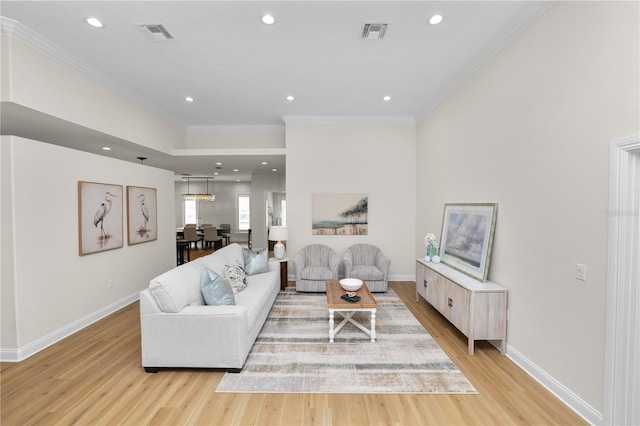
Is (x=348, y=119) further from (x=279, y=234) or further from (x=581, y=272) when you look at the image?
(x=581, y=272)

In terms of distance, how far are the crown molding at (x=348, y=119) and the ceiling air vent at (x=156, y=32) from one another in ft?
8.72

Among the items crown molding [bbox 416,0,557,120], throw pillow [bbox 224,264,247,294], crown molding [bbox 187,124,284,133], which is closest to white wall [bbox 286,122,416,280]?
crown molding [bbox 187,124,284,133]

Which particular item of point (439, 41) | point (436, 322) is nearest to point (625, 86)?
point (439, 41)

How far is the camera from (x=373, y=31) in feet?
9.02

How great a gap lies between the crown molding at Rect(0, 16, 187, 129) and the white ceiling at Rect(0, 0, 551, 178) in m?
0.03

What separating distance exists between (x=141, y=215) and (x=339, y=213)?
11.5 feet

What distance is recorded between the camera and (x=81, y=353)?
2.94m

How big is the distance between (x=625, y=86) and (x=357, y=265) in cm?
408

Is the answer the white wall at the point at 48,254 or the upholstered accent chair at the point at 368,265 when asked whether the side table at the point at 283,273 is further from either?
the white wall at the point at 48,254

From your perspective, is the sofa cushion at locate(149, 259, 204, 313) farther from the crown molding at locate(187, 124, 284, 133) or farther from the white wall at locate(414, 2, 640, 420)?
the crown molding at locate(187, 124, 284, 133)

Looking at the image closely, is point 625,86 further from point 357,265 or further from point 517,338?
point 357,265

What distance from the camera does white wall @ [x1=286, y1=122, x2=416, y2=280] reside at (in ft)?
18.0

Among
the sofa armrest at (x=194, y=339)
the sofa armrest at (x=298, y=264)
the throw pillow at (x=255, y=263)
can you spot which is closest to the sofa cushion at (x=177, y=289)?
the sofa armrest at (x=194, y=339)

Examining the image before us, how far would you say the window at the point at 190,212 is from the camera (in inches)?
493
